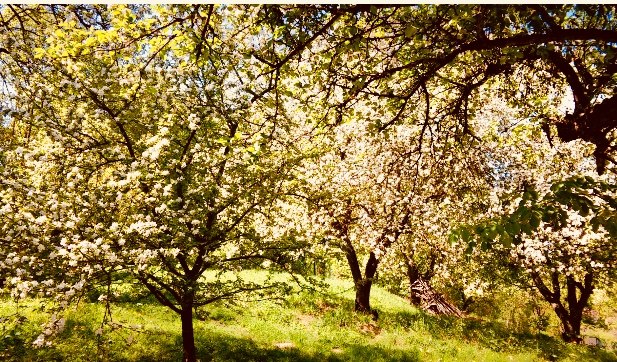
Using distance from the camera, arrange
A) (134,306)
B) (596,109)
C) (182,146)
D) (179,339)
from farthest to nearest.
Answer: (134,306) < (179,339) < (182,146) < (596,109)

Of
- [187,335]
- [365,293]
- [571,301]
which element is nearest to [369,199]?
[365,293]

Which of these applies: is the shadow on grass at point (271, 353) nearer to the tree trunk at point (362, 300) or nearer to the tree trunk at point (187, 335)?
the tree trunk at point (187, 335)

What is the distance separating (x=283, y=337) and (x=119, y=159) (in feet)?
32.4

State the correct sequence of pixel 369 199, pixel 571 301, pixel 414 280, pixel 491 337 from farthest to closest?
pixel 414 280 < pixel 571 301 < pixel 491 337 < pixel 369 199

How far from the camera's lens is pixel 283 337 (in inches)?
604

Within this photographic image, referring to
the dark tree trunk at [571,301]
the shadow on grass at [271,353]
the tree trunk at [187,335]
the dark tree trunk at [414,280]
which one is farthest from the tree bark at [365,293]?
the tree trunk at [187,335]

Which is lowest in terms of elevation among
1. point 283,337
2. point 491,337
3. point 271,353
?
point 491,337

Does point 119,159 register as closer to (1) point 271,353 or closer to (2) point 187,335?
(2) point 187,335

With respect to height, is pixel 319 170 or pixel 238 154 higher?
pixel 319 170

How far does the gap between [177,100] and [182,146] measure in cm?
115

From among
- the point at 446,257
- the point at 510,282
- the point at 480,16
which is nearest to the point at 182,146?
the point at 480,16

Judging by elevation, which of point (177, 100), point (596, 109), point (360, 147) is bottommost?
point (596, 109)

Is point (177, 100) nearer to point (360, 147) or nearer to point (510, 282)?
point (360, 147)

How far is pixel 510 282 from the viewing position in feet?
72.1
